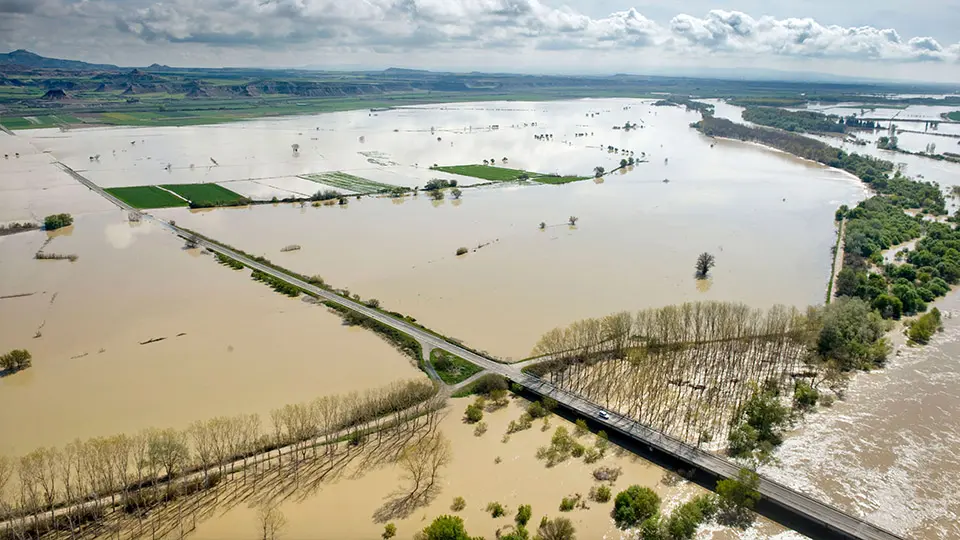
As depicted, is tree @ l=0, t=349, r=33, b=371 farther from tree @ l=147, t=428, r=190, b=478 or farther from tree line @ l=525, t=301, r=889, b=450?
tree line @ l=525, t=301, r=889, b=450

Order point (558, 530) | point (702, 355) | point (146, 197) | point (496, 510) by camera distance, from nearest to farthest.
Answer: point (558, 530) < point (496, 510) < point (702, 355) < point (146, 197)

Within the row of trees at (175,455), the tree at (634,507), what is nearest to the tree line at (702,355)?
the tree at (634,507)

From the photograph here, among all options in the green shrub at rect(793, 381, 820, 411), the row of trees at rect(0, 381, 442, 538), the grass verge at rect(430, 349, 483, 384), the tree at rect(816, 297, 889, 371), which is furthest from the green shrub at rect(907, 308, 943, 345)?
the row of trees at rect(0, 381, 442, 538)

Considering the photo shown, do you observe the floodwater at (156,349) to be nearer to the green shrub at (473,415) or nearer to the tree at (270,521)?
the green shrub at (473,415)

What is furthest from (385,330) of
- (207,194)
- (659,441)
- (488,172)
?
(488,172)

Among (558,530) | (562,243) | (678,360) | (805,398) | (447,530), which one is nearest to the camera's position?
(447,530)

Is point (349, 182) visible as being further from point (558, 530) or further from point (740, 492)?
point (740, 492)

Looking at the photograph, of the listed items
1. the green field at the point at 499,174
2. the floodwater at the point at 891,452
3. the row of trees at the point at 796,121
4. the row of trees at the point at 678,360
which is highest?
the row of trees at the point at 796,121
